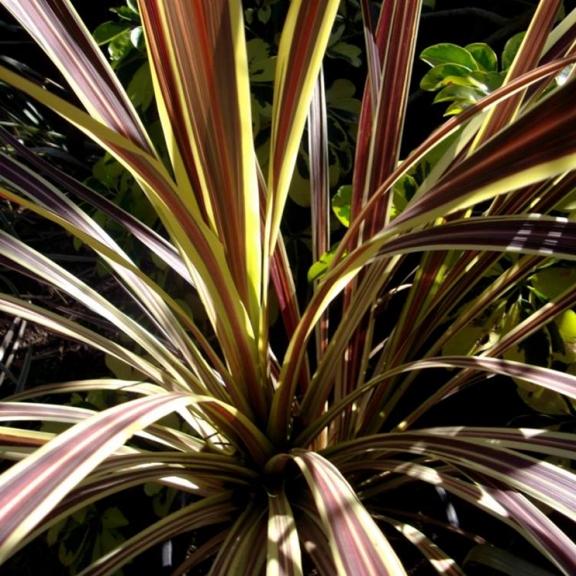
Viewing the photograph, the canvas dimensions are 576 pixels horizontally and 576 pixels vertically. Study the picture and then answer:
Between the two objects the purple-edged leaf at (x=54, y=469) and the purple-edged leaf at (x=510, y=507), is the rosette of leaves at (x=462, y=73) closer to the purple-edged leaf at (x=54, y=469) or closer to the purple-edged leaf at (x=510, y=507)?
the purple-edged leaf at (x=510, y=507)

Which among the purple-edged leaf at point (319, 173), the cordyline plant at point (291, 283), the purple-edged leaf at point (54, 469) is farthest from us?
the purple-edged leaf at point (319, 173)

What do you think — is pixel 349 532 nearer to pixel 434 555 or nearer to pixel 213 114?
pixel 434 555

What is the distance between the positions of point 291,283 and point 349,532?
1.37ft

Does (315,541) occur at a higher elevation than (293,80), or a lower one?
lower

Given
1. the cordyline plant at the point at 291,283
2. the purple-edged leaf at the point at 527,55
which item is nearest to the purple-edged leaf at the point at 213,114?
the cordyline plant at the point at 291,283

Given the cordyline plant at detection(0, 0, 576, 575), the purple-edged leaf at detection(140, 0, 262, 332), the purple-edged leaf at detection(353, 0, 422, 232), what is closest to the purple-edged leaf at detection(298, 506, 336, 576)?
the cordyline plant at detection(0, 0, 576, 575)

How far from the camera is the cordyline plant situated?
1.77ft

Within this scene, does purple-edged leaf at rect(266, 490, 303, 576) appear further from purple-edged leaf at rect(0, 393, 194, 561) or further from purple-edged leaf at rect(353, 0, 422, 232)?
purple-edged leaf at rect(353, 0, 422, 232)

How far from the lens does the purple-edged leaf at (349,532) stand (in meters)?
0.46

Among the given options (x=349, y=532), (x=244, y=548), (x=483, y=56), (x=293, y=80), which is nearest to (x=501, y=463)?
(x=349, y=532)

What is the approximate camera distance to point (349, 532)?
498 mm

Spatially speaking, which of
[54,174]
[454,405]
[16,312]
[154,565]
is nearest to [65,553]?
[154,565]

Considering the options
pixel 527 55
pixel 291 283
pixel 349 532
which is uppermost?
pixel 527 55

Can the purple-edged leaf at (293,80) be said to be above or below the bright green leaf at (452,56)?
below
